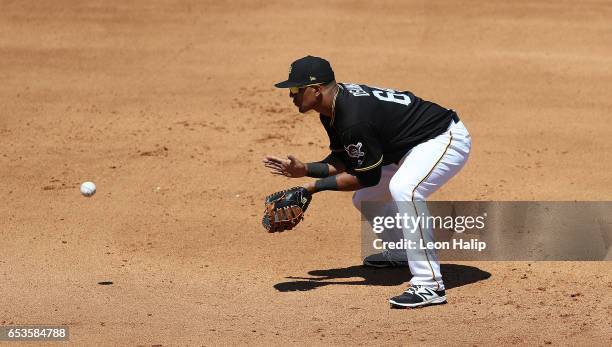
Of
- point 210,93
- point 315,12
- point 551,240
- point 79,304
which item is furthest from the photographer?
point 315,12

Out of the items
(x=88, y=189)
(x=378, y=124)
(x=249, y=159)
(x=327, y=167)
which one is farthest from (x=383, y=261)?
(x=249, y=159)

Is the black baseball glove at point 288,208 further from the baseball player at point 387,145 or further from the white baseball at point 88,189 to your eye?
the white baseball at point 88,189

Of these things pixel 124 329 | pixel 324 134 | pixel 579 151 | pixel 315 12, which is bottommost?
pixel 124 329

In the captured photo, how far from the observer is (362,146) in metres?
7.97

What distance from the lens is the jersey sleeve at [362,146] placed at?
7.96 meters

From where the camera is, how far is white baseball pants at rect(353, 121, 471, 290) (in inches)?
322

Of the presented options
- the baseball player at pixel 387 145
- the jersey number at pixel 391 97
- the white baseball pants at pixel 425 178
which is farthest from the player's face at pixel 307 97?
the white baseball pants at pixel 425 178

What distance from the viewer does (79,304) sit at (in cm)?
838

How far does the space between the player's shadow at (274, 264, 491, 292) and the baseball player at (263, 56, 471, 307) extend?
0.66 metres

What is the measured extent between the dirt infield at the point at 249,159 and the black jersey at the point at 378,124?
4.00 feet

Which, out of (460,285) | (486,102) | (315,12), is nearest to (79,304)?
(460,285)

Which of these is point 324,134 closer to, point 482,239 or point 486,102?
point 486,102

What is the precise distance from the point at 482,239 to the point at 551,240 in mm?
647

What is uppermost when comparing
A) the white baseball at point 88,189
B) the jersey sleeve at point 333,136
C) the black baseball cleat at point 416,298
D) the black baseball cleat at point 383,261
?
the white baseball at point 88,189
